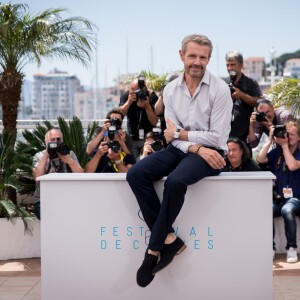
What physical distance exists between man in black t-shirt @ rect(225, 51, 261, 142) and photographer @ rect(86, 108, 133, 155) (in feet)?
3.60

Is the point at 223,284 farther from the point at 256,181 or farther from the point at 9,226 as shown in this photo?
the point at 9,226

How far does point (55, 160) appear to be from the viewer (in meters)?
6.63

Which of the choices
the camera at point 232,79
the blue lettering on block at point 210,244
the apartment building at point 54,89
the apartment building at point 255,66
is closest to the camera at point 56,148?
the camera at point 232,79

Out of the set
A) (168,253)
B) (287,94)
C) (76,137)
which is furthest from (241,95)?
(168,253)

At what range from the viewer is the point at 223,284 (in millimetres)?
4539

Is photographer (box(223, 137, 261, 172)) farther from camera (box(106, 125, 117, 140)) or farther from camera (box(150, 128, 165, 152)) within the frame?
camera (box(106, 125, 117, 140))

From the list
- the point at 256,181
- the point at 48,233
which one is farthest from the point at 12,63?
the point at 256,181

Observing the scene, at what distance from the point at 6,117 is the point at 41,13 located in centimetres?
133

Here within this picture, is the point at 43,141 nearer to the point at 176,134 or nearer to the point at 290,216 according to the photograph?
the point at 290,216

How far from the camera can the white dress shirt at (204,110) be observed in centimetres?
454

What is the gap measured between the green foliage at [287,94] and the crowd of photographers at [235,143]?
197 cm

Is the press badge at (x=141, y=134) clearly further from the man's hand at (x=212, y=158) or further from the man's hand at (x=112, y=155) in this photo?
the man's hand at (x=212, y=158)

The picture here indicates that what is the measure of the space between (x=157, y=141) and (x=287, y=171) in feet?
4.25

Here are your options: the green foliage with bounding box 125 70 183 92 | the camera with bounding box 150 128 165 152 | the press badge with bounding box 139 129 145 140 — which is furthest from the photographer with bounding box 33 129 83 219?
the green foliage with bounding box 125 70 183 92
